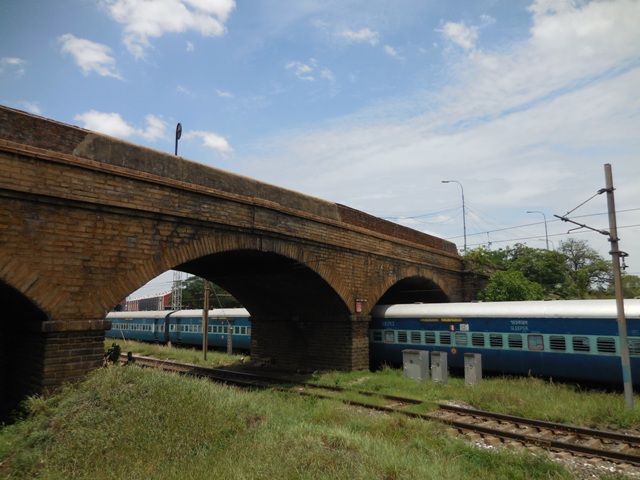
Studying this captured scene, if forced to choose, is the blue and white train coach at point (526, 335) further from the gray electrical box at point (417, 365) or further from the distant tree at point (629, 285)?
the distant tree at point (629, 285)

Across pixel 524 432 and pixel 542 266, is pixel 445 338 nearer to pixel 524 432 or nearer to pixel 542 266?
pixel 524 432

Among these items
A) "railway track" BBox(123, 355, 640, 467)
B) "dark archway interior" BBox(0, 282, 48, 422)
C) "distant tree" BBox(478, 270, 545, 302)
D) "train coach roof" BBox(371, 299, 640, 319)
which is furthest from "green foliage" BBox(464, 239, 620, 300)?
"dark archway interior" BBox(0, 282, 48, 422)

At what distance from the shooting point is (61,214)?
816cm

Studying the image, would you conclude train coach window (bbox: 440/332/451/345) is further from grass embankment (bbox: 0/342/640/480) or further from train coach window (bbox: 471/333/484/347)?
grass embankment (bbox: 0/342/640/480)

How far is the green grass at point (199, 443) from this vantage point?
18.4ft

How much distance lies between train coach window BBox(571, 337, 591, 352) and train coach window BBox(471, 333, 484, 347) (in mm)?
2745

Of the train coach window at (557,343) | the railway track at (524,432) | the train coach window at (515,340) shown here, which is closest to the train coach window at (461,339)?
the train coach window at (515,340)

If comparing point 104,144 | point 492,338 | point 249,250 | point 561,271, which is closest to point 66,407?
point 104,144

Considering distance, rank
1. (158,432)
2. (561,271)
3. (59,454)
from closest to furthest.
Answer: (59,454)
(158,432)
(561,271)

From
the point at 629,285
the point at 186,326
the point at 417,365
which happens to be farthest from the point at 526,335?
the point at 629,285

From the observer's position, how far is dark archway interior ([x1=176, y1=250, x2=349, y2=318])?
14.3 m

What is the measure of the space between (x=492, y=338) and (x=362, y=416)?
6.82 metres

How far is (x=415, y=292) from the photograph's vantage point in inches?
944

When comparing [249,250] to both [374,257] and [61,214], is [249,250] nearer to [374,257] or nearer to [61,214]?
[61,214]
